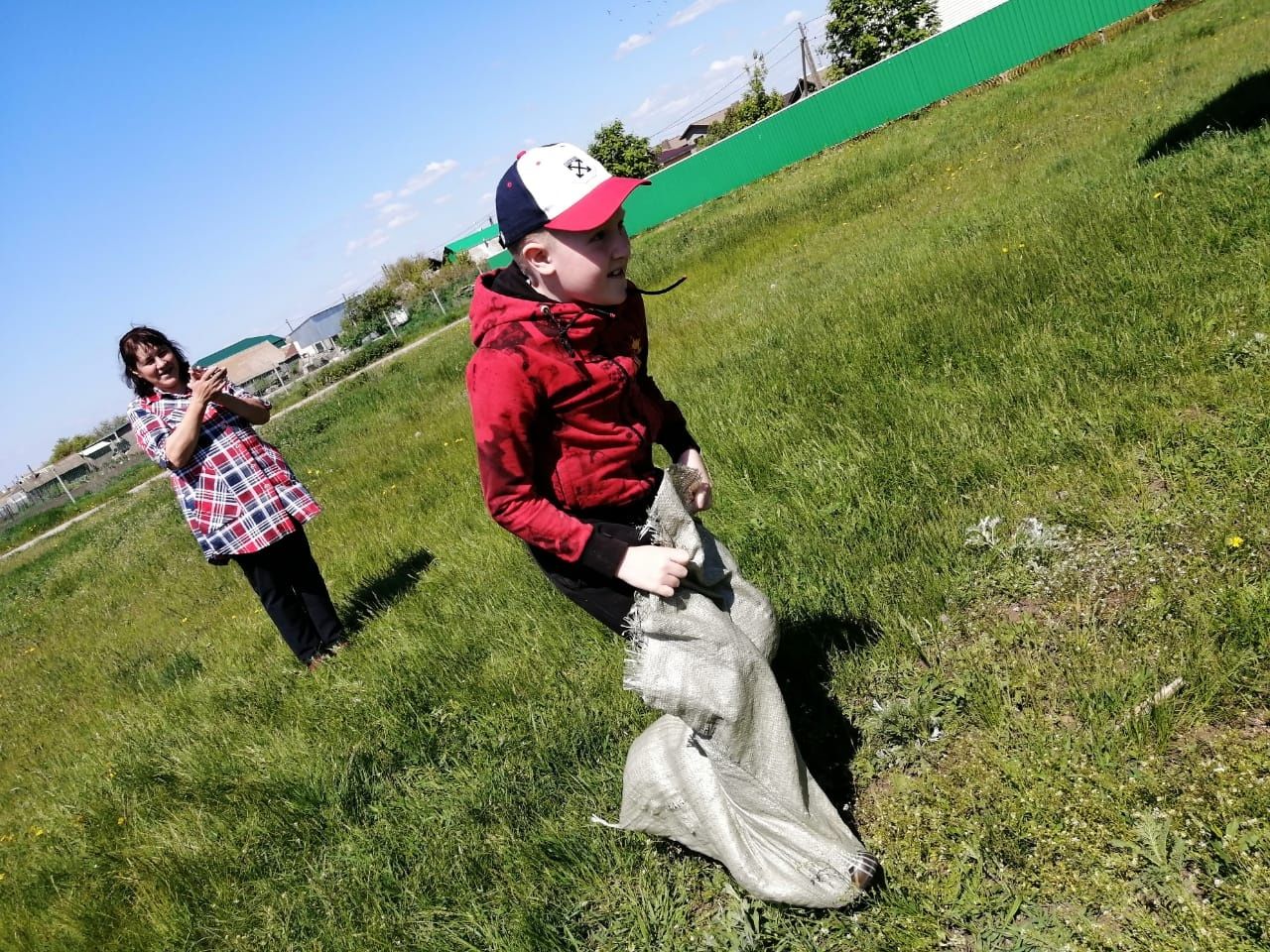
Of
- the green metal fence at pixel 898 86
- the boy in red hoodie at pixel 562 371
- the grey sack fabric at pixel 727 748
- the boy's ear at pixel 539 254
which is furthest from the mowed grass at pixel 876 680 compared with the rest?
the green metal fence at pixel 898 86

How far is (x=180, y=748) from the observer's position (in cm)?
424

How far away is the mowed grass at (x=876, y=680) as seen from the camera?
6.90ft

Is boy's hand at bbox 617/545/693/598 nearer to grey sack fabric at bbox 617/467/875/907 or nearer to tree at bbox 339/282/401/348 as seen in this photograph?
grey sack fabric at bbox 617/467/875/907

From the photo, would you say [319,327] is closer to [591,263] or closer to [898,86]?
[898,86]

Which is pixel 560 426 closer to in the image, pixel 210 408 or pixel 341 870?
pixel 341 870

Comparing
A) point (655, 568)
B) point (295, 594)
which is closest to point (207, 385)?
point (295, 594)

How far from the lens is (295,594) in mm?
5059

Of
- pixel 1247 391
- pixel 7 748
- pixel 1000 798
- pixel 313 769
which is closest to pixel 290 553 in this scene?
pixel 313 769

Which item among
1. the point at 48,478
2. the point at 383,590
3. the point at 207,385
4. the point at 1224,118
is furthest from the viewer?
the point at 48,478

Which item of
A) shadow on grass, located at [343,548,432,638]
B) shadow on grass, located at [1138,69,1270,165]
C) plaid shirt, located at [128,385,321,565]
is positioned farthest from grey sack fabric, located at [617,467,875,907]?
shadow on grass, located at [1138,69,1270,165]

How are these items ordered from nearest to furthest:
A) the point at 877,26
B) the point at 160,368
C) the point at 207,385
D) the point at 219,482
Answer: the point at 207,385
the point at 160,368
the point at 219,482
the point at 877,26

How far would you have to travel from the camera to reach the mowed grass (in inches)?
82.8

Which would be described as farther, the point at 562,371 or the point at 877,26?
the point at 877,26

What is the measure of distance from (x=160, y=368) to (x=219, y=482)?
2.39 feet
